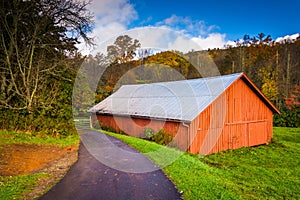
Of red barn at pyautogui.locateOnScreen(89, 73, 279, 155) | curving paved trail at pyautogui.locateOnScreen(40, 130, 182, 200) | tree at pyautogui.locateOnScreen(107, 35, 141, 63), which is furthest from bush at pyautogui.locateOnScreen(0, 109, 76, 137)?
tree at pyautogui.locateOnScreen(107, 35, 141, 63)

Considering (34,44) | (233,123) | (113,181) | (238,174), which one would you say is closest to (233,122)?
(233,123)

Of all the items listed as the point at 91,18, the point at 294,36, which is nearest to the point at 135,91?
the point at 91,18

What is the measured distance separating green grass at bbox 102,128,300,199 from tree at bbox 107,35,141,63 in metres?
32.5

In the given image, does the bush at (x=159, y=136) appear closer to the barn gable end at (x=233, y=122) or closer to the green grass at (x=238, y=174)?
the barn gable end at (x=233, y=122)

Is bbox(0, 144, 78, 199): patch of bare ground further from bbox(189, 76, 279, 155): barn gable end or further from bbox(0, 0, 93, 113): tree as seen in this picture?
bbox(189, 76, 279, 155): barn gable end

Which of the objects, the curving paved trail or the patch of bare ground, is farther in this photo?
the patch of bare ground

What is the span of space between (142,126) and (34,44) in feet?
34.3

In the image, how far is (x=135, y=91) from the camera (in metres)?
26.2

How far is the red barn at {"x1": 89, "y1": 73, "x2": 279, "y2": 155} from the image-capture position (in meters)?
15.3

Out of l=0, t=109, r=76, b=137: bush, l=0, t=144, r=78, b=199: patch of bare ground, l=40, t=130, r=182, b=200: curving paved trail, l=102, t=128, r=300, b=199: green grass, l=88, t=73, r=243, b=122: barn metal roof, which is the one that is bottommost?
l=102, t=128, r=300, b=199: green grass

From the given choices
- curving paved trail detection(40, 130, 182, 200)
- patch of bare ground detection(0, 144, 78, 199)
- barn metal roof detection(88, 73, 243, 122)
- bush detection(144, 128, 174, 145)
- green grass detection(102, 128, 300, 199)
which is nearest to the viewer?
curving paved trail detection(40, 130, 182, 200)

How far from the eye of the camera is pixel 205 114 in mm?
15445

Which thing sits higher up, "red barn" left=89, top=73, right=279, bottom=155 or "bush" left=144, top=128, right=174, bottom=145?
"red barn" left=89, top=73, right=279, bottom=155

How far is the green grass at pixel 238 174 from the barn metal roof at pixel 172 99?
3.76 meters
